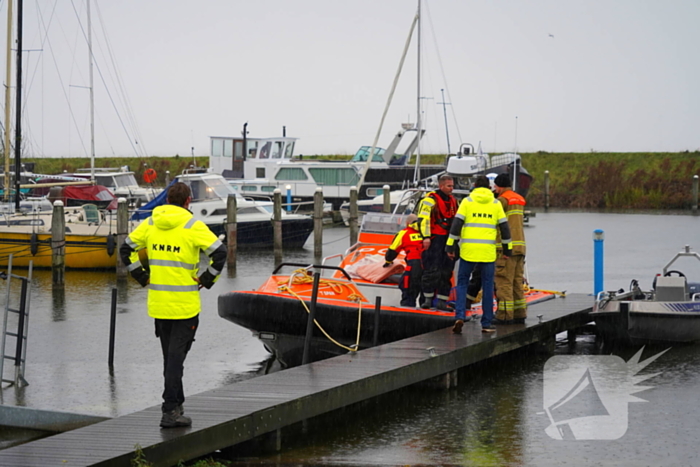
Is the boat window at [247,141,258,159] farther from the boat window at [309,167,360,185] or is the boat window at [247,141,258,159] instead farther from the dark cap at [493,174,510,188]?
the dark cap at [493,174,510,188]

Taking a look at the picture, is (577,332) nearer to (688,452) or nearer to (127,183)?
(688,452)

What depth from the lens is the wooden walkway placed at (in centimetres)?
693

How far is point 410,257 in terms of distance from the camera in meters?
12.1

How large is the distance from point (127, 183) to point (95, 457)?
37.5 m

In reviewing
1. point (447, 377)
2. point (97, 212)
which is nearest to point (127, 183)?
point (97, 212)

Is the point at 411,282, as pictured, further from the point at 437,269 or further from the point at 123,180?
the point at 123,180

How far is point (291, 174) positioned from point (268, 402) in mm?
35678

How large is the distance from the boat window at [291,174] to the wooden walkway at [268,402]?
31986 mm

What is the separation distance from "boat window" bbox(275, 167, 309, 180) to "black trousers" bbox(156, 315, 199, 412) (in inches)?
1424

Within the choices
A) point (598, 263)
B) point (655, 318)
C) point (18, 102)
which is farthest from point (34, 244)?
point (655, 318)

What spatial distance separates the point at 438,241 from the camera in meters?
11.8

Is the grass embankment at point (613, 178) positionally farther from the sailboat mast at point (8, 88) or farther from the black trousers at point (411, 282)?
the black trousers at point (411, 282)

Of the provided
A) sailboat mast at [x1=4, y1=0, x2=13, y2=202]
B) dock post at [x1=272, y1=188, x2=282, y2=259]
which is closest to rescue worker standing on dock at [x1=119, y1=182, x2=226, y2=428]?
dock post at [x1=272, y1=188, x2=282, y2=259]

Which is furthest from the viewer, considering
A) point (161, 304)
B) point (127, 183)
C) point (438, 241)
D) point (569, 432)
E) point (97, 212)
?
point (127, 183)
